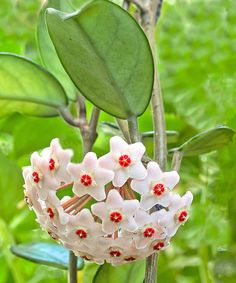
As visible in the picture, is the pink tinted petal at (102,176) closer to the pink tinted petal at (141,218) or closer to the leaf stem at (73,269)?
the pink tinted petal at (141,218)

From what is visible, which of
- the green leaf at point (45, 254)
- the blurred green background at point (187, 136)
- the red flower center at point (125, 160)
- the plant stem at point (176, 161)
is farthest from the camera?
the blurred green background at point (187, 136)

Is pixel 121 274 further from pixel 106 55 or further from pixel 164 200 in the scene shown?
pixel 106 55

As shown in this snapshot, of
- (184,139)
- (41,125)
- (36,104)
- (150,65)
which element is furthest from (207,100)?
(150,65)

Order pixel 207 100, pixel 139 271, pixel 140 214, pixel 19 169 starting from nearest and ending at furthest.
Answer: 1. pixel 140 214
2. pixel 139 271
3. pixel 19 169
4. pixel 207 100

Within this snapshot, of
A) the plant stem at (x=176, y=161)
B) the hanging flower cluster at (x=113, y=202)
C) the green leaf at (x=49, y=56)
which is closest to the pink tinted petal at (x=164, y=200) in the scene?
the hanging flower cluster at (x=113, y=202)

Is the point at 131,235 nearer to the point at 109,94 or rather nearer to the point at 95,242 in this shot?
the point at 95,242

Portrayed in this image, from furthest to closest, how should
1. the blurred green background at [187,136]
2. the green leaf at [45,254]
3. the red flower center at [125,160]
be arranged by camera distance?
the blurred green background at [187,136]
the green leaf at [45,254]
the red flower center at [125,160]
